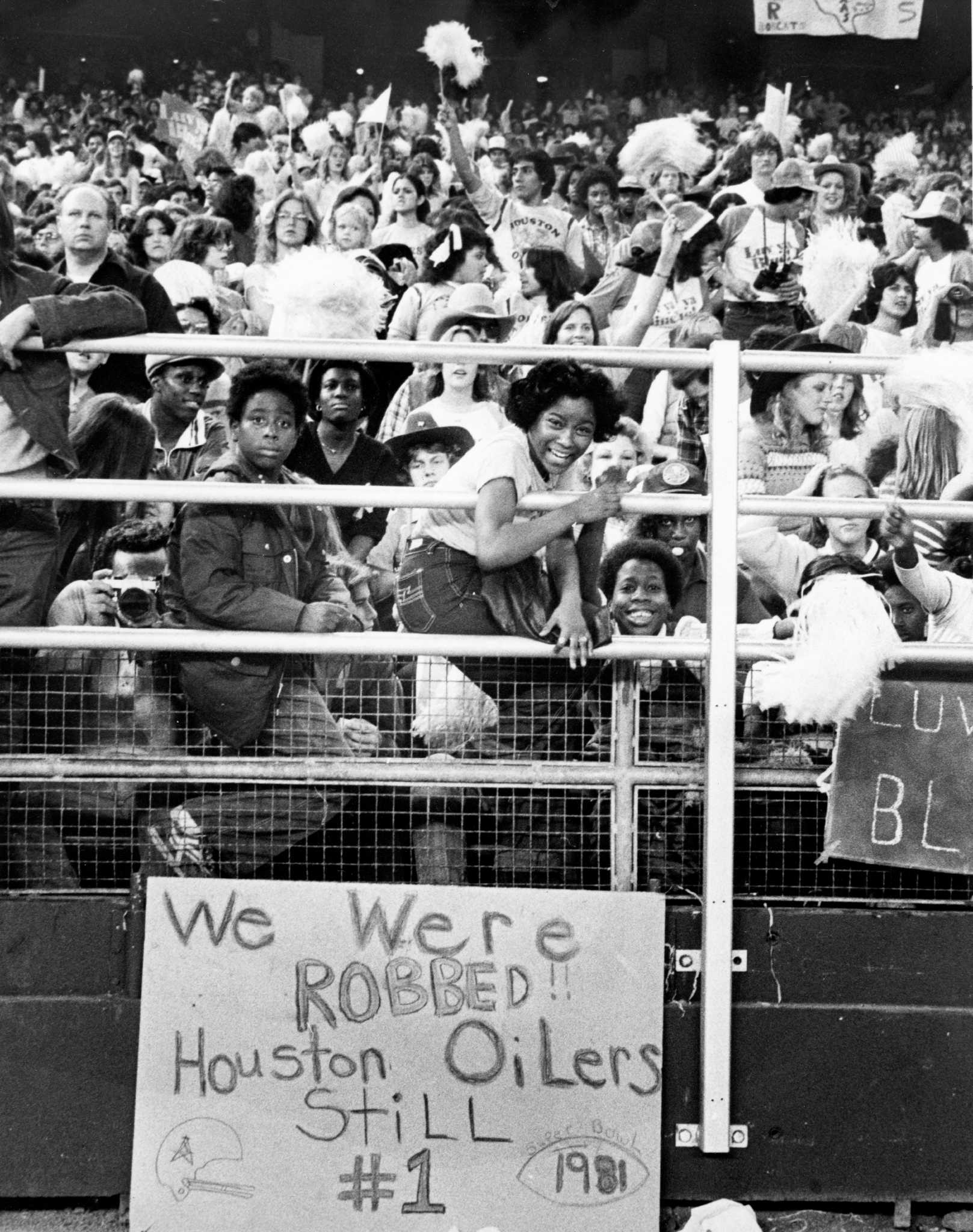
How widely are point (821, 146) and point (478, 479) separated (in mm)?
8095

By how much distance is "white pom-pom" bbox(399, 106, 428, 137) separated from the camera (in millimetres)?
10867

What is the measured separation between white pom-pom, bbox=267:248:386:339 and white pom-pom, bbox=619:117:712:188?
4624 millimetres

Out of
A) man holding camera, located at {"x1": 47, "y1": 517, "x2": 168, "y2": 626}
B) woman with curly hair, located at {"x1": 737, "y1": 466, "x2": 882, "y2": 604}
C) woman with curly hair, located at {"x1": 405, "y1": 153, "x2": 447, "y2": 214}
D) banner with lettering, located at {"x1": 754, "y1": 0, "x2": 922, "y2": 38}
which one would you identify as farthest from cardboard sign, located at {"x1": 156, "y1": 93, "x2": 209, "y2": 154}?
man holding camera, located at {"x1": 47, "y1": 517, "x2": 168, "y2": 626}

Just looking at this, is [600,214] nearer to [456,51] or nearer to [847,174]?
[847,174]

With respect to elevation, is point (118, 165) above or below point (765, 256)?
above

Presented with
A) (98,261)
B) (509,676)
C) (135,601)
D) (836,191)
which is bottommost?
(509,676)

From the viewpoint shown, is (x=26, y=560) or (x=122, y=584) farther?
(x=122, y=584)

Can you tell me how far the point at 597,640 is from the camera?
3.58 meters

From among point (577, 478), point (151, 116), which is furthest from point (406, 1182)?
point (151, 116)

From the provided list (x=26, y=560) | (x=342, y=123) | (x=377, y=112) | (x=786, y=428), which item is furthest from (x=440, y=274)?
(x=26, y=560)

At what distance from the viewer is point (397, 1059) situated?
3553 mm

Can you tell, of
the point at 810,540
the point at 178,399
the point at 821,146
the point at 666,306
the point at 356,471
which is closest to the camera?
the point at 356,471

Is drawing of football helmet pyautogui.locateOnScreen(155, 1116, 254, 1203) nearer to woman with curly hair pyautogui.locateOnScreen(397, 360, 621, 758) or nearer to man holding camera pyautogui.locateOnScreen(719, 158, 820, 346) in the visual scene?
woman with curly hair pyautogui.locateOnScreen(397, 360, 621, 758)

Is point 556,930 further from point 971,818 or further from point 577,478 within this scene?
point 577,478
